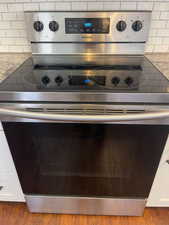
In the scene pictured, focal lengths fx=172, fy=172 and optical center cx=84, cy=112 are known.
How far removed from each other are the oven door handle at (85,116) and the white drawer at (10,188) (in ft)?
1.72

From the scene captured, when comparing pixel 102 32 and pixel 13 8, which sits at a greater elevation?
pixel 13 8

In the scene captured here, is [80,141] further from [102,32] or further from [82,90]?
[102,32]

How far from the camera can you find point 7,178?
1.03m

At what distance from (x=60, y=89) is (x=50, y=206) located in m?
0.83

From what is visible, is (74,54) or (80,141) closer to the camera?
(80,141)

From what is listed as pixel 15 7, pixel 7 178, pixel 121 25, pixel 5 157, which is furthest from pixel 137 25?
pixel 7 178

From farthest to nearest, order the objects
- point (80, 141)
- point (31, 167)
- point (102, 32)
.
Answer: point (102, 32) → point (31, 167) → point (80, 141)

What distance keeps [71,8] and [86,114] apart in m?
0.80

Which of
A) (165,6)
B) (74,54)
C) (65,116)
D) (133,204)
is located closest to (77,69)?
(74,54)

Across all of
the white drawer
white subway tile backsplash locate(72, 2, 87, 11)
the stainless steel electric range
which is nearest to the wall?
white subway tile backsplash locate(72, 2, 87, 11)

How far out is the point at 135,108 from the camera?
0.68m

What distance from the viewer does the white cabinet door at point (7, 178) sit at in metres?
0.90

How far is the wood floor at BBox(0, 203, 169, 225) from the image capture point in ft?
3.70

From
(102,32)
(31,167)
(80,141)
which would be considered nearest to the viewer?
(80,141)
